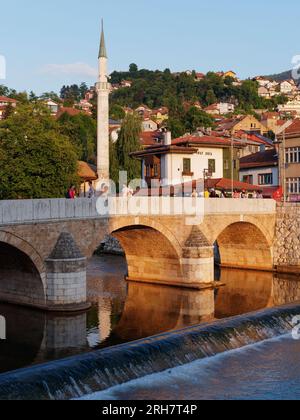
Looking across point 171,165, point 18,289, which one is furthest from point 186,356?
point 171,165

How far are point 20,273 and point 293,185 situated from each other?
96.4ft

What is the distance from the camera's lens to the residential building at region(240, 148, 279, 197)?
166 feet

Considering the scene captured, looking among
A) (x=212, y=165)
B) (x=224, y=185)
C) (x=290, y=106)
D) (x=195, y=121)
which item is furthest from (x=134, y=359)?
(x=290, y=106)

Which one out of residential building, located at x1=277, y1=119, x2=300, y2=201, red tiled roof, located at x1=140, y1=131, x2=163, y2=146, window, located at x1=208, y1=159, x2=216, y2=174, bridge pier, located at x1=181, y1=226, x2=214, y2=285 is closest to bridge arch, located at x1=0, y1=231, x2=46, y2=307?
bridge pier, located at x1=181, y1=226, x2=214, y2=285

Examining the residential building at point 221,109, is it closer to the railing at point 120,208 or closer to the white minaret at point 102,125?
the white minaret at point 102,125

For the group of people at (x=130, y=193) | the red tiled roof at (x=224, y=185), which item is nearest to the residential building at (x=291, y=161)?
the group of people at (x=130, y=193)

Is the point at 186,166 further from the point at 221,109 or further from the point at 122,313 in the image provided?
the point at 221,109

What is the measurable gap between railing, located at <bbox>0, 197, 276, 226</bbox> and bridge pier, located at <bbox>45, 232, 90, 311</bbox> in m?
1.42

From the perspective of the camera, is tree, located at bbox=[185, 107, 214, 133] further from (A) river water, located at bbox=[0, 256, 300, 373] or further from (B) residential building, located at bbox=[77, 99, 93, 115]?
(A) river water, located at bbox=[0, 256, 300, 373]

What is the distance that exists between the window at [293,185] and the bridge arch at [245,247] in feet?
42.6

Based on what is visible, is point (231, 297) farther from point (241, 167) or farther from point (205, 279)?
point (241, 167)

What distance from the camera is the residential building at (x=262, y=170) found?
1996 inches

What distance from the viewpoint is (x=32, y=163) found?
1533 inches
